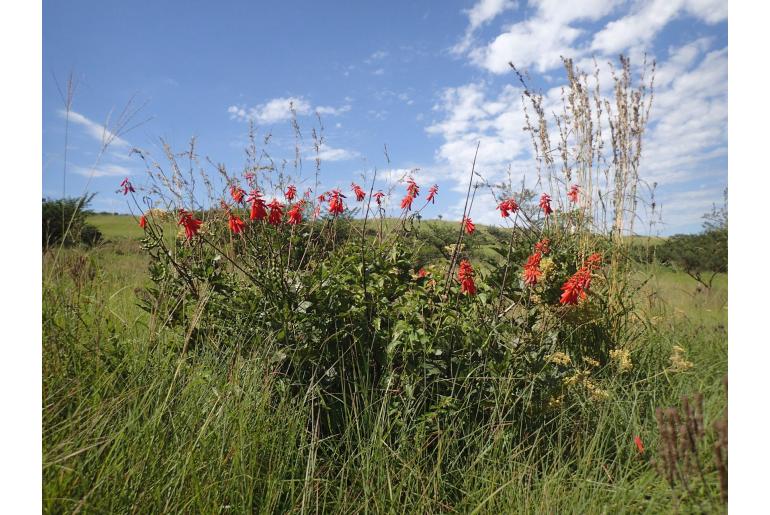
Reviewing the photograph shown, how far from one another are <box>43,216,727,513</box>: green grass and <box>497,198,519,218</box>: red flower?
0.93 meters

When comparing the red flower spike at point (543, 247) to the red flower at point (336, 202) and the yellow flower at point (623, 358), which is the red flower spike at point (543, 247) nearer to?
the yellow flower at point (623, 358)

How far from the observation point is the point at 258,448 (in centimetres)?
163

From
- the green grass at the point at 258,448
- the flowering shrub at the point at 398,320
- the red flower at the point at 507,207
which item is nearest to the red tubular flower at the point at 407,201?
the flowering shrub at the point at 398,320

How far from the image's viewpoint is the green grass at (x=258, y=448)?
1326mm

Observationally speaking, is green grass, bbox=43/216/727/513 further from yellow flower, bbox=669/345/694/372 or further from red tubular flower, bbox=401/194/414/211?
red tubular flower, bbox=401/194/414/211

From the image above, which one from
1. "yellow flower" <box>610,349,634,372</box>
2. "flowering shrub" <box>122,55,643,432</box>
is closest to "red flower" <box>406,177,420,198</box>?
"flowering shrub" <box>122,55,643,432</box>

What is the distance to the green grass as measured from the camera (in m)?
1.33

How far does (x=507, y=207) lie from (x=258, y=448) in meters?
1.59

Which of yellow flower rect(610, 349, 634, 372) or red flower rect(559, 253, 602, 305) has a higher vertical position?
red flower rect(559, 253, 602, 305)

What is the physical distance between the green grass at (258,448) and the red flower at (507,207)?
0.93m

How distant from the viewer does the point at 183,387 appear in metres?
1.81

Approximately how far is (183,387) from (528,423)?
137 cm
